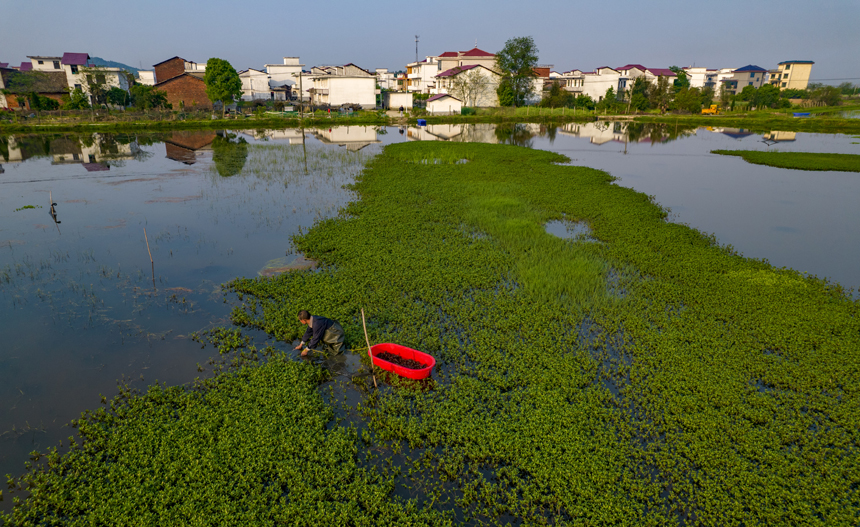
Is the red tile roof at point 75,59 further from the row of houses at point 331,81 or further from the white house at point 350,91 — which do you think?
the white house at point 350,91

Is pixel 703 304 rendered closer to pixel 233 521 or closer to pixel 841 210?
pixel 233 521

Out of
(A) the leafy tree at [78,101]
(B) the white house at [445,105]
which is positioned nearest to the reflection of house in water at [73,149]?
(A) the leafy tree at [78,101]

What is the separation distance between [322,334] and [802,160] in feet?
139

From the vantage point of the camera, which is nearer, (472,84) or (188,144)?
(188,144)

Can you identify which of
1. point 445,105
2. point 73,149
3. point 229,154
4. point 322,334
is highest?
point 445,105

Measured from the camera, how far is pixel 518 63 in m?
85.1

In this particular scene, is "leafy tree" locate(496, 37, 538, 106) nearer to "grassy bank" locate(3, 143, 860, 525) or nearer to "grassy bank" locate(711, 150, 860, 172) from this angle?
"grassy bank" locate(711, 150, 860, 172)

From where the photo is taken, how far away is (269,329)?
10578 mm

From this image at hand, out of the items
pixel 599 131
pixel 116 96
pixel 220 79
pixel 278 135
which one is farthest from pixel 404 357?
pixel 116 96

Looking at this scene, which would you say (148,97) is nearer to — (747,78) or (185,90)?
(185,90)

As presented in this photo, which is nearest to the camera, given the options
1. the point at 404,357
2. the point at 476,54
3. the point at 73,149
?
the point at 404,357

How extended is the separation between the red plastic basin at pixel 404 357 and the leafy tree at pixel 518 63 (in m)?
84.7

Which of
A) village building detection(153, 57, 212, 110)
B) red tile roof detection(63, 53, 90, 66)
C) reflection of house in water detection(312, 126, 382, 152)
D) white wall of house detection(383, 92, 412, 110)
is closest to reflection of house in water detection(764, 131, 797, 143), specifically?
reflection of house in water detection(312, 126, 382, 152)

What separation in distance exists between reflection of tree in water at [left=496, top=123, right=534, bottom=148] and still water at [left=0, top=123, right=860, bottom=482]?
8135 millimetres
